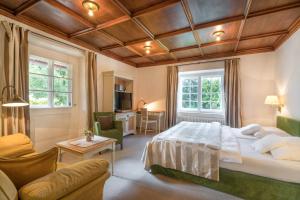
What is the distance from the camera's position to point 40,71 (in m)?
3.20

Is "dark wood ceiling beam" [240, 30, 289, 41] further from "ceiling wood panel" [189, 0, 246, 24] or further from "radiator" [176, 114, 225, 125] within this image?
"radiator" [176, 114, 225, 125]

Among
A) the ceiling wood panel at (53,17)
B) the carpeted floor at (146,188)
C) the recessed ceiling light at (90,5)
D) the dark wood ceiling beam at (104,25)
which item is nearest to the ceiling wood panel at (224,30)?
the dark wood ceiling beam at (104,25)

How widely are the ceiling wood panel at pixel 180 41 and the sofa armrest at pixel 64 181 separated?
3.09 meters

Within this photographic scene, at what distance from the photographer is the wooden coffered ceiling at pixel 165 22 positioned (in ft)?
7.43

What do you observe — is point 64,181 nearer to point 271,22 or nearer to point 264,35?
point 271,22

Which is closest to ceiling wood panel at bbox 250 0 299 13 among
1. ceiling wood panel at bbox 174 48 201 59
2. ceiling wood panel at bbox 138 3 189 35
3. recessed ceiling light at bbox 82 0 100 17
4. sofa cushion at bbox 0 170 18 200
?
ceiling wood panel at bbox 138 3 189 35

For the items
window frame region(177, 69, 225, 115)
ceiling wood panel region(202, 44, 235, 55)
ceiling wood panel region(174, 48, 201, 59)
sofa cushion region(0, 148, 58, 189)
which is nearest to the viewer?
sofa cushion region(0, 148, 58, 189)

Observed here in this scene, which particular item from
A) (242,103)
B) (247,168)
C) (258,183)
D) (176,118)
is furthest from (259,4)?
(176,118)

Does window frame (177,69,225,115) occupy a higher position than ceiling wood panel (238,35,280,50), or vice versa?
ceiling wood panel (238,35,280,50)

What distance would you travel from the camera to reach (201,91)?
5.11 metres

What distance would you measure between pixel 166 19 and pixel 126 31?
92cm

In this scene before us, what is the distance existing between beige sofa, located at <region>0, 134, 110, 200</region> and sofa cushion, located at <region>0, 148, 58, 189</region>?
0.10 m

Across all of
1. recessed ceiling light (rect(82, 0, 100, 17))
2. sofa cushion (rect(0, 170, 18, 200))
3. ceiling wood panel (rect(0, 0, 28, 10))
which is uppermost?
ceiling wood panel (rect(0, 0, 28, 10))

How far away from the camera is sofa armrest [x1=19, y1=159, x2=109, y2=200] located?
856 millimetres
